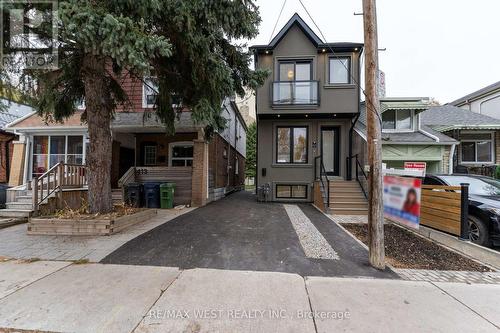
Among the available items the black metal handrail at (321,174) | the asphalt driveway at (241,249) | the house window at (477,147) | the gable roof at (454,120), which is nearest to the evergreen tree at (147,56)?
the asphalt driveway at (241,249)

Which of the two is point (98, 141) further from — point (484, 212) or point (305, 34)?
point (305, 34)

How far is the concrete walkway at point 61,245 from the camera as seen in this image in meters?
4.66

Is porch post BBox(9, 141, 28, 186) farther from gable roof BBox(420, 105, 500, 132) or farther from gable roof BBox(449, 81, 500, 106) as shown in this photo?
gable roof BBox(449, 81, 500, 106)

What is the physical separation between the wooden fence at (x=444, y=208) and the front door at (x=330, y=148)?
5333 millimetres

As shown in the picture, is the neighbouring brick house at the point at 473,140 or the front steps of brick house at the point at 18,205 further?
the neighbouring brick house at the point at 473,140

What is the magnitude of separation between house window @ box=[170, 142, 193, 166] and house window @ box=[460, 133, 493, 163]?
49.2 ft

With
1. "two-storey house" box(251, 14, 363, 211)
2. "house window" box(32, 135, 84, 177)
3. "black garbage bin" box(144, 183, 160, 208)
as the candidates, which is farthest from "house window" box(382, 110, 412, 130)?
"house window" box(32, 135, 84, 177)

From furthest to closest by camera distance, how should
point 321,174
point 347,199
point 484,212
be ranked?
point 321,174, point 347,199, point 484,212

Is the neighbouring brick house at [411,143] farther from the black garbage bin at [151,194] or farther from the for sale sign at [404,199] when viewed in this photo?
the black garbage bin at [151,194]

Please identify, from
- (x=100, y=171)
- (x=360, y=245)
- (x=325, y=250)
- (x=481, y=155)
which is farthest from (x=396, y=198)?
(x=481, y=155)

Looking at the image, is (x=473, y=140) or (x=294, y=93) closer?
(x=294, y=93)

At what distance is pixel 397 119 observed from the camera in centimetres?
1286

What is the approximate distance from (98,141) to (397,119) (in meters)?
13.2

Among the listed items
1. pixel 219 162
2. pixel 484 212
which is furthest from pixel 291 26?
pixel 484 212
